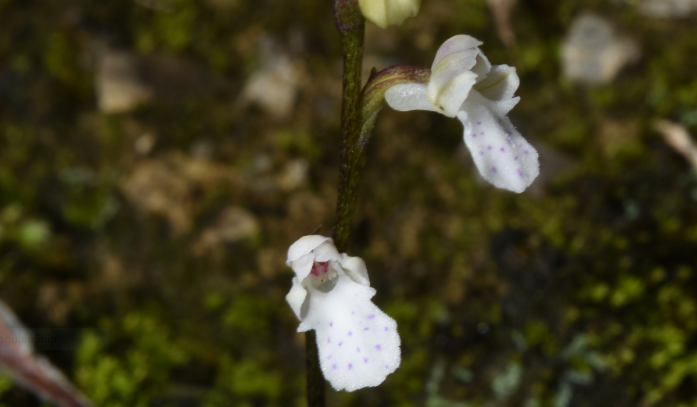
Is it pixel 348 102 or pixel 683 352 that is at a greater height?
pixel 348 102

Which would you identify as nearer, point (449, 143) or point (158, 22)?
point (449, 143)

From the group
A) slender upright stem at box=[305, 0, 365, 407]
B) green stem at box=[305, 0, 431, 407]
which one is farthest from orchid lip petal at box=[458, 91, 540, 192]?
slender upright stem at box=[305, 0, 365, 407]

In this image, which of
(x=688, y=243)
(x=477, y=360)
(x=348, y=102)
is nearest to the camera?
(x=348, y=102)

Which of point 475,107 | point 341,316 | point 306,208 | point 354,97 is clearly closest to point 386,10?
point 354,97

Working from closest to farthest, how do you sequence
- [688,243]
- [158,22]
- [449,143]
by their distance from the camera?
[688,243] < [449,143] < [158,22]

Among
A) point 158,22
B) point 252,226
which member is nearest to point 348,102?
point 252,226

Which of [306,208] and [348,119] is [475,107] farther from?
[306,208]

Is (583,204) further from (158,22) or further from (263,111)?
(158,22)
